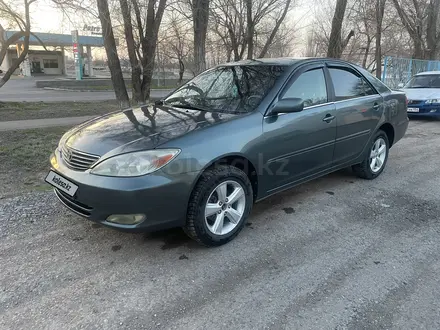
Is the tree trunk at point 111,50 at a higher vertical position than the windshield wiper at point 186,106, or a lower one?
higher

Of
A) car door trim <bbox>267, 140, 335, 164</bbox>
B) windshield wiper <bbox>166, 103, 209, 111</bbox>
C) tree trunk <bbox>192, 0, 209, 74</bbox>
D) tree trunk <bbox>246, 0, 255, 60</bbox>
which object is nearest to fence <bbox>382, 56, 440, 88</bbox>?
tree trunk <bbox>246, 0, 255, 60</bbox>

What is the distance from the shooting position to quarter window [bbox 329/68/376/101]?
4.07 metres

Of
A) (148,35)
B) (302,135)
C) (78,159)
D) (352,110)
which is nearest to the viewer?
(78,159)

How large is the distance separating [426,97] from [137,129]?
996 cm

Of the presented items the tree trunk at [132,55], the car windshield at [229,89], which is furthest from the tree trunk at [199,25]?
the car windshield at [229,89]

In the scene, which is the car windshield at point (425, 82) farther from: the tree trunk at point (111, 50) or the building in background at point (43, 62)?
the building in background at point (43, 62)

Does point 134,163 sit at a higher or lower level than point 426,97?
lower

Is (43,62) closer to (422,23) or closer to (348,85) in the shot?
(422,23)

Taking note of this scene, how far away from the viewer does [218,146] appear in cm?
288

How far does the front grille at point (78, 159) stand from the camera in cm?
273

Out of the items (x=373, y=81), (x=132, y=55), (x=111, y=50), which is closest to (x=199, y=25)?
(x=132, y=55)

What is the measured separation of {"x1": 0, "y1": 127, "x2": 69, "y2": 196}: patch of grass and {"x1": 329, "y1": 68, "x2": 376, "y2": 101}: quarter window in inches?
151

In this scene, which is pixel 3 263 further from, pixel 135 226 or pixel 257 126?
pixel 257 126

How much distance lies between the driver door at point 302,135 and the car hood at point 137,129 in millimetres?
513
